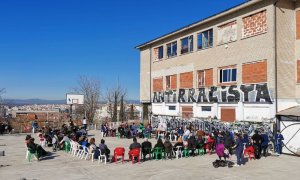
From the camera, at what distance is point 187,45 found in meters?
34.5

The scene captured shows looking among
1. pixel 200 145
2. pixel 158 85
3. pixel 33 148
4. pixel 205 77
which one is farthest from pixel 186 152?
pixel 158 85

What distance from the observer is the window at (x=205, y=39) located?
3090 cm

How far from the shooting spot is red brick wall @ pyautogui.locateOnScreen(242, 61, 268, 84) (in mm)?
24859

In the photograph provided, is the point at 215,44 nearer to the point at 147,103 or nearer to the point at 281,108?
the point at 281,108

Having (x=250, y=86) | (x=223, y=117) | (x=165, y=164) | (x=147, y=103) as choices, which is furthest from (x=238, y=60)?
(x=147, y=103)

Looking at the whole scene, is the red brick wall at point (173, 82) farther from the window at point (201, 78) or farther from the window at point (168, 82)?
the window at point (201, 78)

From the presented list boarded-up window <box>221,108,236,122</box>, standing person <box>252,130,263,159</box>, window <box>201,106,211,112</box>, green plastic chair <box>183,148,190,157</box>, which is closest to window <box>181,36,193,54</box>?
window <box>201,106,211,112</box>

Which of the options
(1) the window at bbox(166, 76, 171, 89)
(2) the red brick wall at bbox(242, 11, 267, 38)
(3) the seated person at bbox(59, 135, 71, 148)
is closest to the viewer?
(3) the seated person at bbox(59, 135, 71, 148)

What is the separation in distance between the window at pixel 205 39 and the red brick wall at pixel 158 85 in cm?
772

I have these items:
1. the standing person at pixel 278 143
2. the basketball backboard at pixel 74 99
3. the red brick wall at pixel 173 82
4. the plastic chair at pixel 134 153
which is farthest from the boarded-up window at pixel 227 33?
the basketball backboard at pixel 74 99

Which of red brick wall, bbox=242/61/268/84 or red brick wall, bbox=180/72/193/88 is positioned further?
red brick wall, bbox=180/72/193/88

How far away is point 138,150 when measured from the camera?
771 inches

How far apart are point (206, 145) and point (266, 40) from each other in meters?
8.38

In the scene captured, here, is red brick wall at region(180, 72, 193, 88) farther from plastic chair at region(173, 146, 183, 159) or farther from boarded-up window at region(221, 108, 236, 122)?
plastic chair at region(173, 146, 183, 159)
